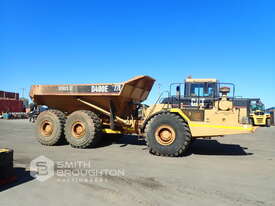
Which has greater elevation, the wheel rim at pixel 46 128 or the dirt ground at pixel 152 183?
the wheel rim at pixel 46 128

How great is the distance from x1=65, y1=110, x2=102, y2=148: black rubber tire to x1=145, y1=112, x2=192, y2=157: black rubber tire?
190cm

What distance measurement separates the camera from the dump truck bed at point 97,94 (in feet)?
23.8

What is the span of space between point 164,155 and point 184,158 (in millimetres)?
581

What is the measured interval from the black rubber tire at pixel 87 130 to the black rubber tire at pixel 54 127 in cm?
44

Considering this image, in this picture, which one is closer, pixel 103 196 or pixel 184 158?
pixel 103 196

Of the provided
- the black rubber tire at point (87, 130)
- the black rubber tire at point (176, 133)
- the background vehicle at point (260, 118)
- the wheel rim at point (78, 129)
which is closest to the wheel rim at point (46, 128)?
the black rubber tire at point (87, 130)

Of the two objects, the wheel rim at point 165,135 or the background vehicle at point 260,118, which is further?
the background vehicle at point 260,118

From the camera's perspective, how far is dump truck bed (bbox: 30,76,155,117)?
23.8ft

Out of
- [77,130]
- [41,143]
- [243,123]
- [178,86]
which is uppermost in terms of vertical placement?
[178,86]

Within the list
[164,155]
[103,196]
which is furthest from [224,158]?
[103,196]

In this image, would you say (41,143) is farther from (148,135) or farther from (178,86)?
(178,86)

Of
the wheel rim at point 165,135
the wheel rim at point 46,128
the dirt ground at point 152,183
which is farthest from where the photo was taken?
the wheel rim at point 46,128

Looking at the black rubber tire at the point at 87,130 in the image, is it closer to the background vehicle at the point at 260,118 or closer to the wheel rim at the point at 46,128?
the wheel rim at the point at 46,128

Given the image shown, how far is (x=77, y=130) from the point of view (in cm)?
764
